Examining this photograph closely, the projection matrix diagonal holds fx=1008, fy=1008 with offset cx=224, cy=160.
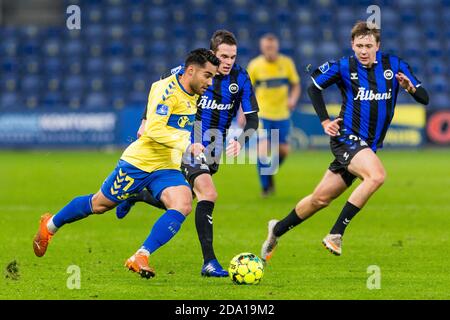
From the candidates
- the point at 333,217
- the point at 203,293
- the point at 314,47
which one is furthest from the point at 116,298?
the point at 314,47

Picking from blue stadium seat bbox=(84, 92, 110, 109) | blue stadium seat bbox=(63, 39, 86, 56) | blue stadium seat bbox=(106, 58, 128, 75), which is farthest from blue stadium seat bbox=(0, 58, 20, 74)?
blue stadium seat bbox=(106, 58, 128, 75)

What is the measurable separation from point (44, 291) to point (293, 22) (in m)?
22.4

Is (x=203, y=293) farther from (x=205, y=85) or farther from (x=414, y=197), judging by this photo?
(x=414, y=197)

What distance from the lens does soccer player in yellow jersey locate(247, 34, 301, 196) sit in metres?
15.5

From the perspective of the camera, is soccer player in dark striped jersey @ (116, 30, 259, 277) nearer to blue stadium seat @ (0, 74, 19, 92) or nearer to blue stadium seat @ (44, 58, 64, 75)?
blue stadium seat @ (0, 74, 19, 92)

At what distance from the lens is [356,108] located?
29.1 feet

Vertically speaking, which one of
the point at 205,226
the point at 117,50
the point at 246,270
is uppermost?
the point at 117,50

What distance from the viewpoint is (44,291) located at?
7102 millimetres

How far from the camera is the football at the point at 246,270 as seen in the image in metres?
7.40

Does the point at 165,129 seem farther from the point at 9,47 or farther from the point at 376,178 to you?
the point at 9,47

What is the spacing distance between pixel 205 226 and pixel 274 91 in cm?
792

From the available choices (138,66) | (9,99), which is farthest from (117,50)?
(9,99)

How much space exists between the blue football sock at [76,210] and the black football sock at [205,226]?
0.90m
